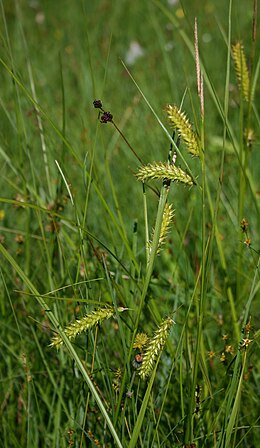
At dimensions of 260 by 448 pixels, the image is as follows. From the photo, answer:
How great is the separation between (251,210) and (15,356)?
1046 mm

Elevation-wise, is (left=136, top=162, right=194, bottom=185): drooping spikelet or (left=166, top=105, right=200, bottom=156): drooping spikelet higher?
(left=166, top=105, right=200, bottom=156): drooping spikelet

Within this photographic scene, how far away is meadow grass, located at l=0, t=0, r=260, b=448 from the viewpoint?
1.24m

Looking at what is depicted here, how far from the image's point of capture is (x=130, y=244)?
2.23m

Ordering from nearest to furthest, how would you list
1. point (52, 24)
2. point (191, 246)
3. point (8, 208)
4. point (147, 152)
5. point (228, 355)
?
point (228, 355) → point (191, 246) → point (8, 208) → point (147, 152) → point (52, 24)

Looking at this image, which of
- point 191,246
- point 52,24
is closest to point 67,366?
point 191,246

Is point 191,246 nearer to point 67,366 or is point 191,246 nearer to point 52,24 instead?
point 67,366

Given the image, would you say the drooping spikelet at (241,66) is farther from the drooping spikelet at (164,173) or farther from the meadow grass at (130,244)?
the drooping spikelet at (164,173)

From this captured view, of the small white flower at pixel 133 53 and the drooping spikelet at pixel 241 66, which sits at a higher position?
the small white flower at pixel 133 53

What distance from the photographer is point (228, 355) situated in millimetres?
1646

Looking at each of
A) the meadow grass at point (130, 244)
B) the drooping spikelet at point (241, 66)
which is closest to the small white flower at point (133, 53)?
the meadow grass at point (130, 244)

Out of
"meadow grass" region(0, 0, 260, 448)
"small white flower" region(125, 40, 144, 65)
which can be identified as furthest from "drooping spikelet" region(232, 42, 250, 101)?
"small white flower" region(125, 40, 144, 65)

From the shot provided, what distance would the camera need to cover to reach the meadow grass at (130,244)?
124 centimetres

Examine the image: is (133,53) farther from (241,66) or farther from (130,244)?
(241,66)

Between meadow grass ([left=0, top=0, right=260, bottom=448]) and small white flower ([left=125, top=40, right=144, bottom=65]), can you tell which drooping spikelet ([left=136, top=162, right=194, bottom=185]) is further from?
small white flower ([left=125, top=40, right=144, bottom=65])
